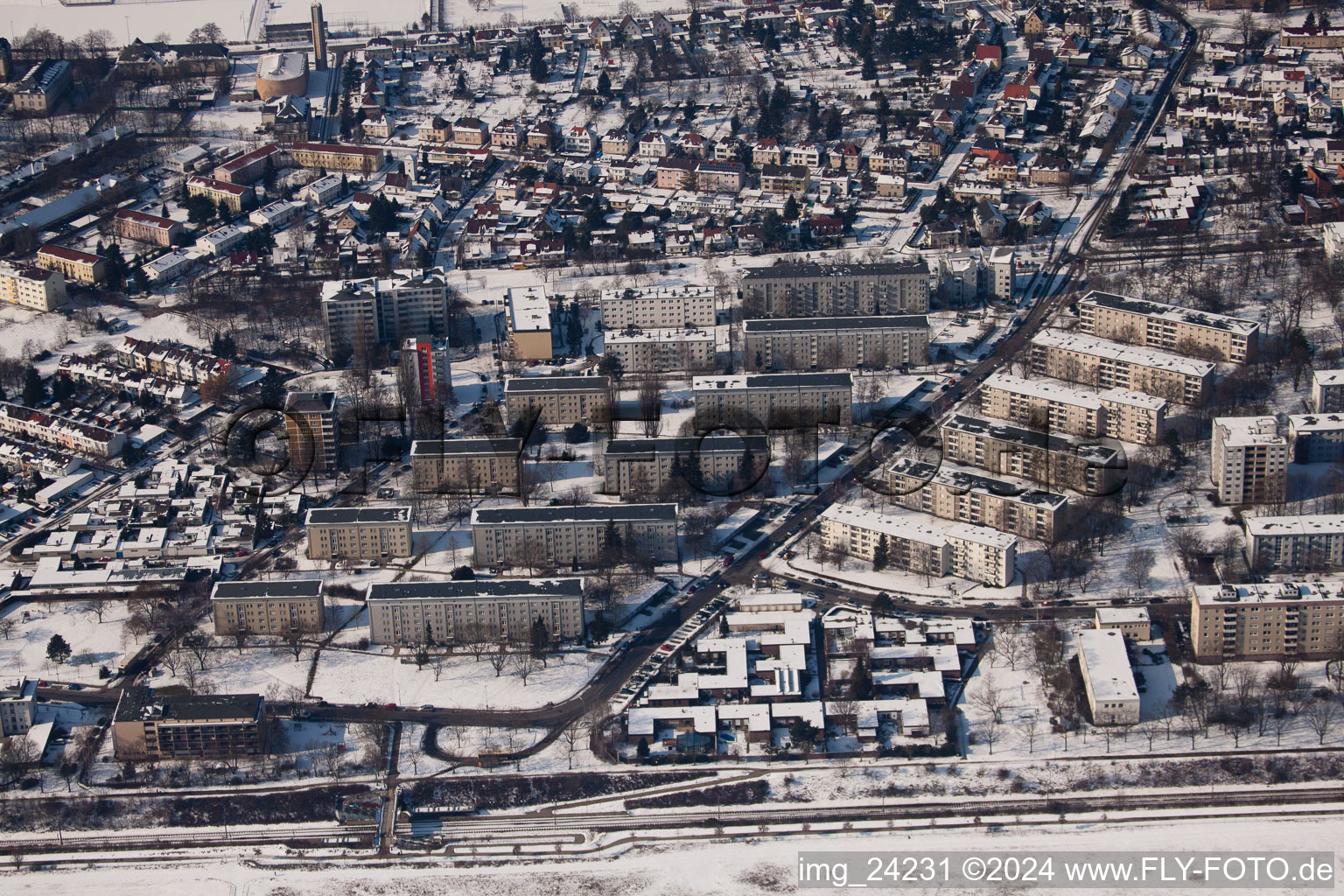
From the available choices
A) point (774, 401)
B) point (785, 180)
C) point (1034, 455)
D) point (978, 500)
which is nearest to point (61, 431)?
point (774, 401)

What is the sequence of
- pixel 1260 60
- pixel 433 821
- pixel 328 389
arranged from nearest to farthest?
pixel 433 821
pixel 328 389
pixel 1260 60

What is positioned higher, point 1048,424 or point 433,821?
point 1048,424

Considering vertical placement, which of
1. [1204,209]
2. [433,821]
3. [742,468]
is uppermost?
[1204,209]

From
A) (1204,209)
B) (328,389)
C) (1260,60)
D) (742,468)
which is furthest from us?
(1260,60)

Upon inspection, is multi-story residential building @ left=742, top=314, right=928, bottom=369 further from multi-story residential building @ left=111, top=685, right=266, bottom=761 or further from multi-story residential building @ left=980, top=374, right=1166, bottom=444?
multi-story residential building @ left=111, top=685, right=266, bottom=761

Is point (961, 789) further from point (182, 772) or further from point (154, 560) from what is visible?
point (154, 560)

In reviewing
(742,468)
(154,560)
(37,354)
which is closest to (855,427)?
(742,468)

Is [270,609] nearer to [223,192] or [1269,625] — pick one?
[1269,625]
